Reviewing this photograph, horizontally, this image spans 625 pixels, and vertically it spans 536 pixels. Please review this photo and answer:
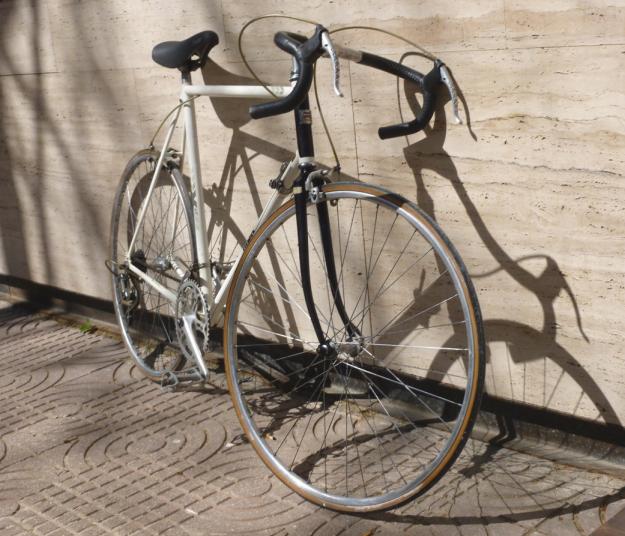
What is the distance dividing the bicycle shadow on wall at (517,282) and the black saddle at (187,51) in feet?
2.88

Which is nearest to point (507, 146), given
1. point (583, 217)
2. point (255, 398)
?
point (583, 217)

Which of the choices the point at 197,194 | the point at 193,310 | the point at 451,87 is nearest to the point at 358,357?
the point at 193,310

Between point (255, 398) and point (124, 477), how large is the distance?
743mm

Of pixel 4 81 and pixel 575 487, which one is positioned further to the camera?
pixel 4 81

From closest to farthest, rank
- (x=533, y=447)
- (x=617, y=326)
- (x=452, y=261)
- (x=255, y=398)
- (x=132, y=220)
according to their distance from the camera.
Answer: (x=452, y=261) < (x=617, y=326) < (x=533, y=447) < (x=255, y=398) < (x=132, y=220)

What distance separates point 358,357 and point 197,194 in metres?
0.93

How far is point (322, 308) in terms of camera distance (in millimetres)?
3969

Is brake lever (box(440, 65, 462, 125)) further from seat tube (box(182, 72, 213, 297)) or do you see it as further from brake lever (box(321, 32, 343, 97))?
seat tube (box(182, 72, 213, 297))

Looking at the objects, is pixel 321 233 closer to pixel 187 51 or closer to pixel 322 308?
pixel 322 308

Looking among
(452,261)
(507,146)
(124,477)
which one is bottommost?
(124,477)

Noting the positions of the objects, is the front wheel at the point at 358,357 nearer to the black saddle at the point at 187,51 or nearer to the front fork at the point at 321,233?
the front fork at the point at 321,233

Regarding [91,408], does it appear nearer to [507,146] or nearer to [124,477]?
[124,477]

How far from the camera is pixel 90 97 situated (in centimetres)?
480

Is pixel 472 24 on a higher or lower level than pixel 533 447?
higher
